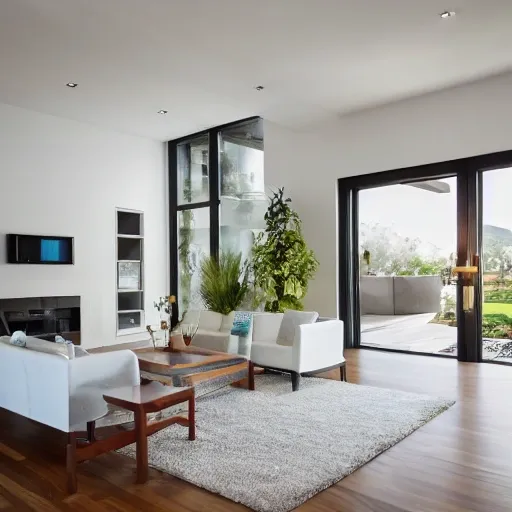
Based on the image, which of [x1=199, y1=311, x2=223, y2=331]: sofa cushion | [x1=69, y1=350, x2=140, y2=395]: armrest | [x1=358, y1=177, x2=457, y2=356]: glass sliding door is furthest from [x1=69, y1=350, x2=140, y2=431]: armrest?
[x1=358, y1=177, x2=457, y2=356]: glass sliding door

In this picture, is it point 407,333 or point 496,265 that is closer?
point 496,265

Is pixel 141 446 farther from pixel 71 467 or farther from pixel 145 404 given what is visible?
pixel 71 467

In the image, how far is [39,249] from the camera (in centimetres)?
704

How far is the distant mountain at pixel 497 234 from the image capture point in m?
5.97

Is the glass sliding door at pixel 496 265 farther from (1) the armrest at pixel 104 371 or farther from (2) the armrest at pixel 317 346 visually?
(1) the armrest at pixel 104 371

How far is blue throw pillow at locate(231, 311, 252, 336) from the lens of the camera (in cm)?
538

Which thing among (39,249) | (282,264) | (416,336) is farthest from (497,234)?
(39,249)

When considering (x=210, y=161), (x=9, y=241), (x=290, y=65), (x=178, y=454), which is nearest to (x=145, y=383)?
(x=178, y=454)

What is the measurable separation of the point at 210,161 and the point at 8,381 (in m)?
5.58

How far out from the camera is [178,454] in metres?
3.19

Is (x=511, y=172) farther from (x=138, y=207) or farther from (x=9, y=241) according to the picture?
(x=9, y=241)

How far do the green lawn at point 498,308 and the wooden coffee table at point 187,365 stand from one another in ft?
10.4

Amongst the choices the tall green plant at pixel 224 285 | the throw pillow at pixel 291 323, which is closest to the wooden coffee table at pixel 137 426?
the throw pillow at pixel 291 323

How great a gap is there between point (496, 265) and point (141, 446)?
16.0ft
